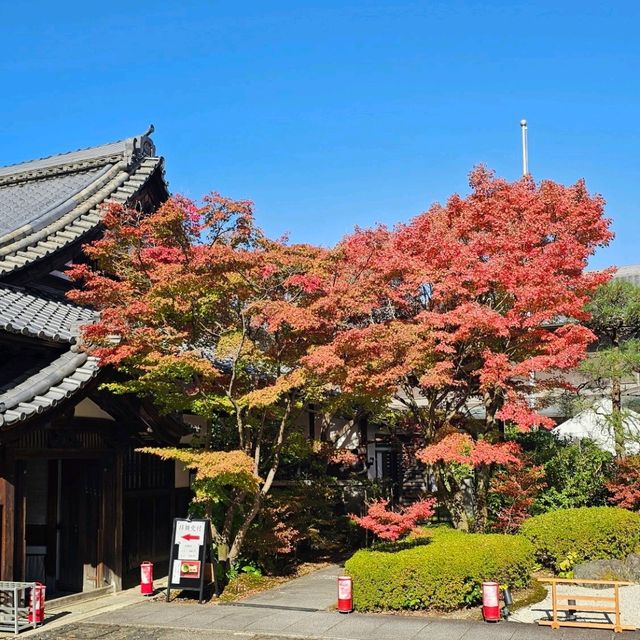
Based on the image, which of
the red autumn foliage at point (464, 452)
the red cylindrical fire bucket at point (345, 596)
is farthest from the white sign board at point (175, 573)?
the red autumn foliage at point (464, 452)

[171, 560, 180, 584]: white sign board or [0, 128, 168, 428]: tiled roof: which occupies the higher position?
[0, 128, 168, 428]: tiled roof

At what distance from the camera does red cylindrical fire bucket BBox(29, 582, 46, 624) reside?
12.3 metres

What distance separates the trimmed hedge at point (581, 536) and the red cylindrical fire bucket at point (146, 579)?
7943 millimetres

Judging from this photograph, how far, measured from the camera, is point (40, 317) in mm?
14688

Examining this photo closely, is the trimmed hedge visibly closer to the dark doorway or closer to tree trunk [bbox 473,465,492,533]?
tree trunk [bbox 473,465,492,533]

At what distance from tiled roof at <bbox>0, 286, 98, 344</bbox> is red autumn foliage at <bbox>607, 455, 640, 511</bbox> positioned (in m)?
13.4

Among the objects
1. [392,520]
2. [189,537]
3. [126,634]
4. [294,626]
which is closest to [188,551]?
[189,537]

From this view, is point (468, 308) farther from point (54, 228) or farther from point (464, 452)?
point (54, 228)

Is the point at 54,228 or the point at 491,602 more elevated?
the point at 54,228

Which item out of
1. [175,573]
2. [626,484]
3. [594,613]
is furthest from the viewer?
[626,484]

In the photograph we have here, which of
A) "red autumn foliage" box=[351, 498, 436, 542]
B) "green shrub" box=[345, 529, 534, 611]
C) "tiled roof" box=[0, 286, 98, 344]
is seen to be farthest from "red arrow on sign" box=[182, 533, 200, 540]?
"tiled roof" box=[0, 286, 98, 344]

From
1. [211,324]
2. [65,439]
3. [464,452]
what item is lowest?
[464,452]

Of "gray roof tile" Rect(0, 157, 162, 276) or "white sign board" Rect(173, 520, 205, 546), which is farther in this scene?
"gray roof tile" Rect(0, 157, 162, 276)

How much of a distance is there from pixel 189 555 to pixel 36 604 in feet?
9.79
